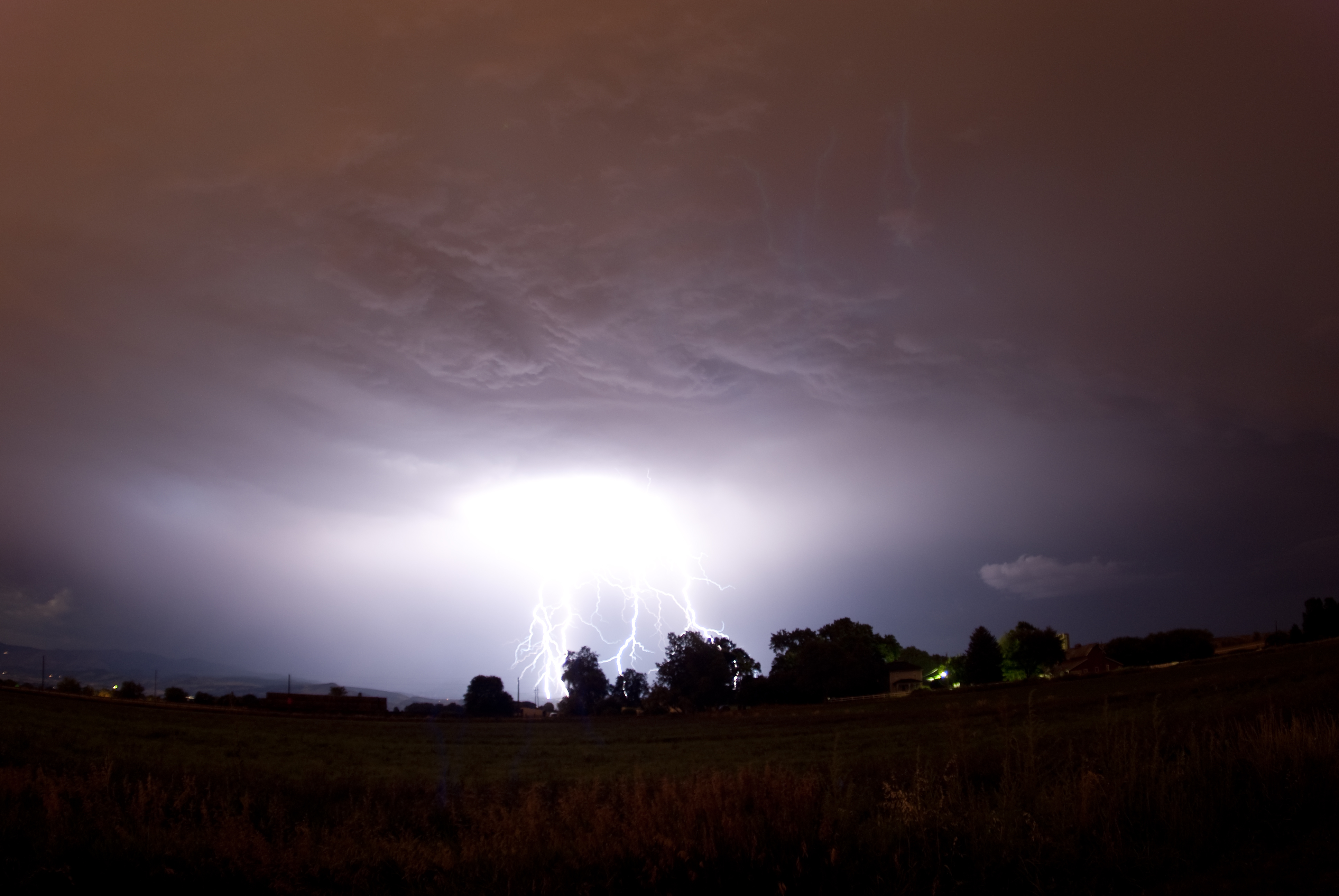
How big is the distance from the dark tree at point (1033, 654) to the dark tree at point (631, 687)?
167 ft

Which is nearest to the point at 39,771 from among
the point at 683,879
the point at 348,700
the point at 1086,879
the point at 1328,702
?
the point at 683,879

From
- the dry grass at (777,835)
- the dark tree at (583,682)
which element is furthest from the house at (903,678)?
the dry grass at (777,835)

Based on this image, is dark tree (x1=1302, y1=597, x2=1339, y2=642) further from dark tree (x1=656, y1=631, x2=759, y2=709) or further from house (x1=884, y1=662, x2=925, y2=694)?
dark tree (x1=656, y1=631, x2=759, y2=709)

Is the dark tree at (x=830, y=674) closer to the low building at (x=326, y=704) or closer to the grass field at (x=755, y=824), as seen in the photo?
the low building at (x=326, y=704)

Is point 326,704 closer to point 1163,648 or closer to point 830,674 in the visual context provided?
point 830,674

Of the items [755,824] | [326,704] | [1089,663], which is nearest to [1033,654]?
[1089,663]

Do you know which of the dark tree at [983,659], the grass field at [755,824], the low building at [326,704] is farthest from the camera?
the dark tree at [983,659]

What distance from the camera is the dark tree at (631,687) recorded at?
352ft

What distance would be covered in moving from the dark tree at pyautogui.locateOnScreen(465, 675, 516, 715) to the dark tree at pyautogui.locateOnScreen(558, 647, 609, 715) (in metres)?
8.93

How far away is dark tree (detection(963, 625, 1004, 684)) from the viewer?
92.7 meters

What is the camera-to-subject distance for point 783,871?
6184 millimetres

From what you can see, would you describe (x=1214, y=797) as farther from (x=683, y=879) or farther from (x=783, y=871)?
(x=683, y=879)

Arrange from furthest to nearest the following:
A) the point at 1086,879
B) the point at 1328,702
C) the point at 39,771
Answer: the point at 1328,702
the point at 39,771
the point at 1086,879

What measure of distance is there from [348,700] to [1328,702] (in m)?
85.9
